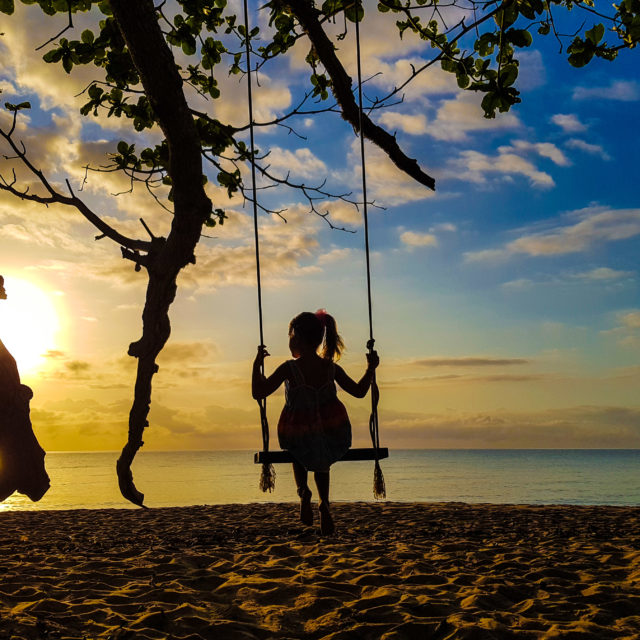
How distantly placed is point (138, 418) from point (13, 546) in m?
2.93

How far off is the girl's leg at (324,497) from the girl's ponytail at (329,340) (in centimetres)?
101

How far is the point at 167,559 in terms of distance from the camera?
18.5 feet

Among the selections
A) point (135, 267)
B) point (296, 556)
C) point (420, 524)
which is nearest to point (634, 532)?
point (420, 524)

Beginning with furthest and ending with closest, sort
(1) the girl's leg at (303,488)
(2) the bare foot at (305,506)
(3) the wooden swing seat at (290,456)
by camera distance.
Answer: (2) the bare foot at (305,506) → (1) the girl's leg at (303,488) → (3) the wooden swing seat at (290,456)

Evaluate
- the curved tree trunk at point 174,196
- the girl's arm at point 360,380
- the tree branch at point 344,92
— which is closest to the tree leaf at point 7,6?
the curved tree trunk at point 174,196

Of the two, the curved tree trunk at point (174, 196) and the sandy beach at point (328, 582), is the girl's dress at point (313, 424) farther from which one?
the curved tree trunk at point (174, 196)

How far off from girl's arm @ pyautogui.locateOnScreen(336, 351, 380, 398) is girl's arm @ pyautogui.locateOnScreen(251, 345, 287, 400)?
501 millimetres

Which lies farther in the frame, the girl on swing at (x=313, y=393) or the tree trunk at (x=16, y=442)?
the tree trunk at (x=16, y=442)

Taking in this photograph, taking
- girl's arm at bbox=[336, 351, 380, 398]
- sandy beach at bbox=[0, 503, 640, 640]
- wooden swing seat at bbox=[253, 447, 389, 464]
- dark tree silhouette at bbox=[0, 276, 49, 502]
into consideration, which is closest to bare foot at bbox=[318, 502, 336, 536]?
sandy beach at bbox=[0, 503, 640, 640]

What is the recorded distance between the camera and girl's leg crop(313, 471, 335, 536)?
5.70 m

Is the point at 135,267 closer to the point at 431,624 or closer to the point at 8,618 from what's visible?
the point at 8,618

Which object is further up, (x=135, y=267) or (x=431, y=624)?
(x=135, y=267)

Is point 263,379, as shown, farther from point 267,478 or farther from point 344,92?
point 344,92

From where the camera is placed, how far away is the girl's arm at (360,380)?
5.45 m
